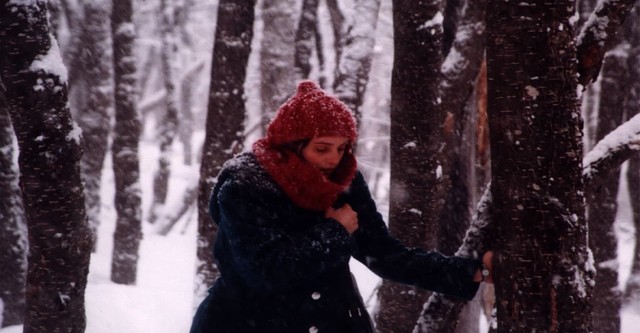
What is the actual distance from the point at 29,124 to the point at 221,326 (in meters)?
1.93

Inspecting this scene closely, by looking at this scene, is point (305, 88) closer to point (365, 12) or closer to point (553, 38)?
point (553, 38)

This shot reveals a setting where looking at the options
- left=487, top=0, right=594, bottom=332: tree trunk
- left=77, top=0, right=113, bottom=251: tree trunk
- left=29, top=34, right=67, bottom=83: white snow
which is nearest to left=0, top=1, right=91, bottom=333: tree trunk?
left=29, top=34, right=67, bottom=83: white snow

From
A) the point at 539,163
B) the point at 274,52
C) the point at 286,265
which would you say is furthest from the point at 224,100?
the point at 274,52

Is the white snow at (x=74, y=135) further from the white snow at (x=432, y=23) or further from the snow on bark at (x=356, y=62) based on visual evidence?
the snow on bark at (x=356, y=62)

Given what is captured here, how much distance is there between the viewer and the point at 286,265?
7.54 feet

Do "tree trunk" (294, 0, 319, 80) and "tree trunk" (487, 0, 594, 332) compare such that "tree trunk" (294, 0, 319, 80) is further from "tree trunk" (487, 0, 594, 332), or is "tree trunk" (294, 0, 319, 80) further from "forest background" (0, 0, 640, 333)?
"tree trunk" (487, 0, 594, 332)

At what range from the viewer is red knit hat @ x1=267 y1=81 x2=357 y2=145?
2.45 metres

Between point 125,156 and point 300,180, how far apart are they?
8.38 m

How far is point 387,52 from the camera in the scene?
21.3 m

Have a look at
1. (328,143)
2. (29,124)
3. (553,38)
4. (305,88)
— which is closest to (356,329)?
(328,143)

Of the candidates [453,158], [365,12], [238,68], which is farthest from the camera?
[365,12]

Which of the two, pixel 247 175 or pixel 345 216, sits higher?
pixel 247 175

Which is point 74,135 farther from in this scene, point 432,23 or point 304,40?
point 304,40

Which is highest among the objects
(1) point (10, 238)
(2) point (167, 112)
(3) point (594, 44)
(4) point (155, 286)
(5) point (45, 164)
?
(3) point (594, 44)
